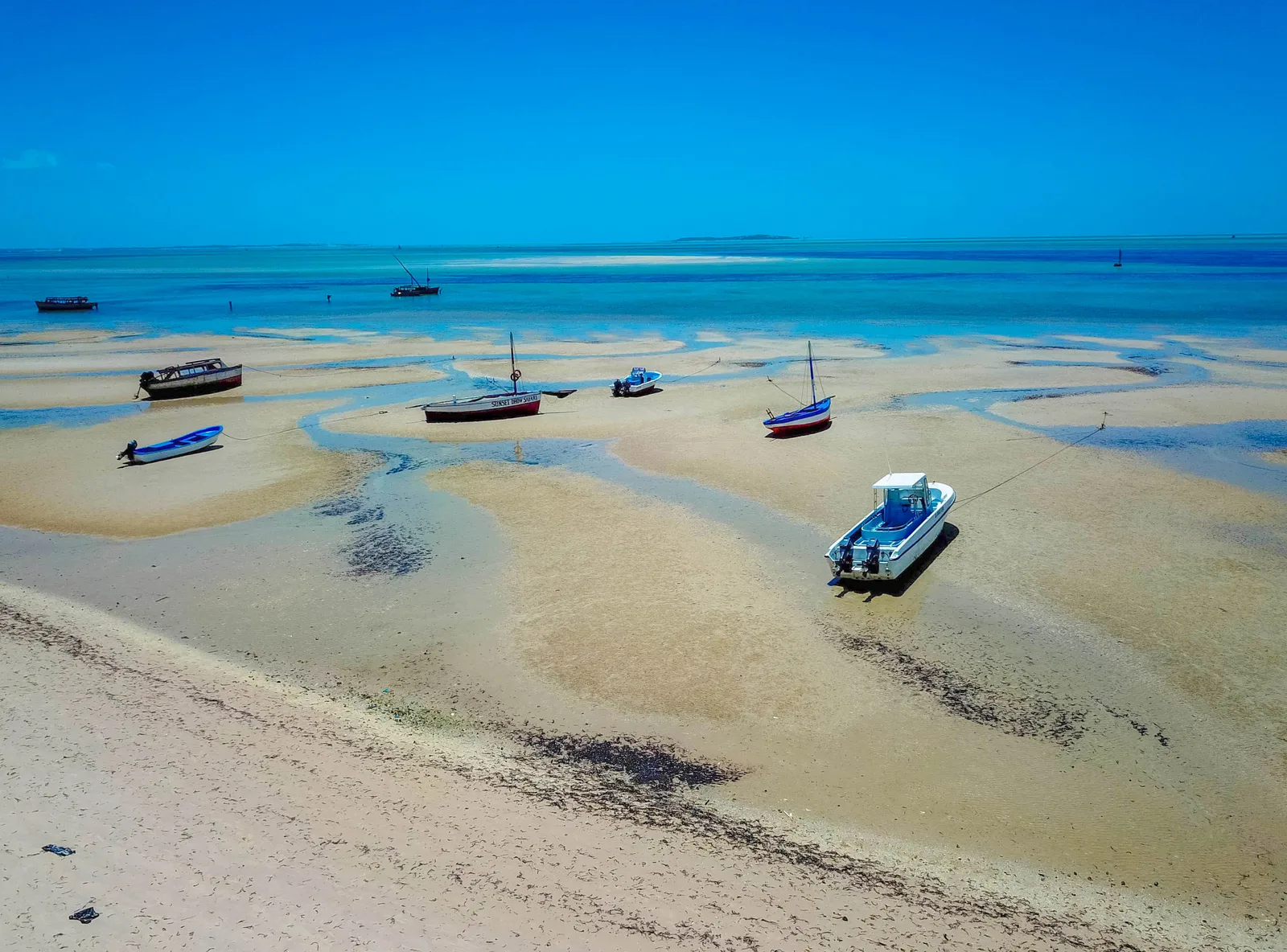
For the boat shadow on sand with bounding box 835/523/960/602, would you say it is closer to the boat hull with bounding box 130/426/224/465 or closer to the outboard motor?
the outboard motor

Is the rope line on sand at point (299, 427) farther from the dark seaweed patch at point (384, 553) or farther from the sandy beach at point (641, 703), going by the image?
the dark seaweed patch at point (384, 553)

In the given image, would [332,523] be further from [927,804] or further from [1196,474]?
[1196,474]

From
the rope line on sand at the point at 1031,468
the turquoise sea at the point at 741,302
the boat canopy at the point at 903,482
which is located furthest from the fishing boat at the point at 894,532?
the turquoise sea at the point at 741,302

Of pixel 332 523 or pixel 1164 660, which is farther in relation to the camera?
pixel 332 523

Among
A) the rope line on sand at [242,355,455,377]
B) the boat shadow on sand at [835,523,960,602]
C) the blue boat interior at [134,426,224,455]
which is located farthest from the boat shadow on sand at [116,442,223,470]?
the boat shadow on sand at [835,523,960,602]

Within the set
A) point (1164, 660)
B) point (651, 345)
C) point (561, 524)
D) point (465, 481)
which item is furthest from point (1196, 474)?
point (651, 345)

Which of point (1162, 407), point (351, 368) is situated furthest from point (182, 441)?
point (1162, 407)

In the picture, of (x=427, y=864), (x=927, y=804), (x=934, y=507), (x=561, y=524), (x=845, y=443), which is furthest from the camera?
(x=845, y=443)
